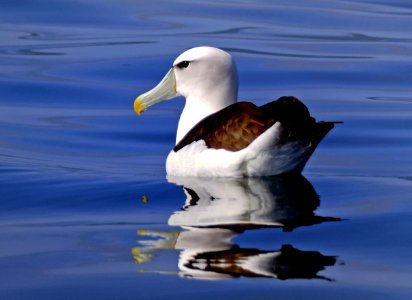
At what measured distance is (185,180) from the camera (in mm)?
10055

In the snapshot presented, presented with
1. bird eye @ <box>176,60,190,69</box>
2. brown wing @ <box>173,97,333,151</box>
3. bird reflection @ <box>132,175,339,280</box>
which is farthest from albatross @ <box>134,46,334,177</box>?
bird eye @ <box>176,60,190,69</box>

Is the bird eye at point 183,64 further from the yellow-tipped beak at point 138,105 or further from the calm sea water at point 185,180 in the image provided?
the calm sea water at point 185,180

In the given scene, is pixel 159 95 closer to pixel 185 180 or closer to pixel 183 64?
pixel 183 64

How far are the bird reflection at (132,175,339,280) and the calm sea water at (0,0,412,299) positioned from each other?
0.05 ft

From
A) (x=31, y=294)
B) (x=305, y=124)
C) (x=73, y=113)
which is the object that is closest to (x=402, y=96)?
(x=73, y=113)

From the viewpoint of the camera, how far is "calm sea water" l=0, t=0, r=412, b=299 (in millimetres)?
7238

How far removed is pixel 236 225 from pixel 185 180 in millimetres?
1743

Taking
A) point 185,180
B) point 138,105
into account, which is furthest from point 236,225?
point 138,105

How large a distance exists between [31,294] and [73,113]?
725 centimetres

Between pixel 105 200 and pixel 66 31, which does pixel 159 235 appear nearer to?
pixel 105 200

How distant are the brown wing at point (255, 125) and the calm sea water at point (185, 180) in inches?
13.9

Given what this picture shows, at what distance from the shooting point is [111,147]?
12.2 meters

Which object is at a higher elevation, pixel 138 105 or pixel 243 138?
pixel 138 105

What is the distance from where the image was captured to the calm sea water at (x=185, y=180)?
7.24m
